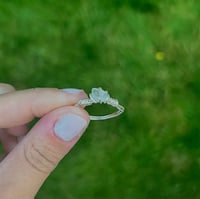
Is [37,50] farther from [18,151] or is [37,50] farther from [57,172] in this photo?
[18,151]

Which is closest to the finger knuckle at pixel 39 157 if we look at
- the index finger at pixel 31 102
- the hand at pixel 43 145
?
the hand at pixel 43 145

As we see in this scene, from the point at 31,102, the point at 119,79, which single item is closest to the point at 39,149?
the point at 31,102

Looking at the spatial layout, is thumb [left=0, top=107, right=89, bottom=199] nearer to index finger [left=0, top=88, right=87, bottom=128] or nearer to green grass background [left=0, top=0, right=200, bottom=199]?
index finger [left=0, top=88, right=87, bottom=128]

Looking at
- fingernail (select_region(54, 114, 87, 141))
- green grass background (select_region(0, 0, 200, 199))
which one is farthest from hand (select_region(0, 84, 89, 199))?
green grass background (select_region(0, 0, 200, 199))

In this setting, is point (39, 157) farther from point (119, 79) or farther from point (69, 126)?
point (119, 79)

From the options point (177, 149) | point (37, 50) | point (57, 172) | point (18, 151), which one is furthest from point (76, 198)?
point (18, 151)

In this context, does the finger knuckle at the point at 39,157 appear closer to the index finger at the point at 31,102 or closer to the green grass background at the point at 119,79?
the index finger at the point at 31,102
